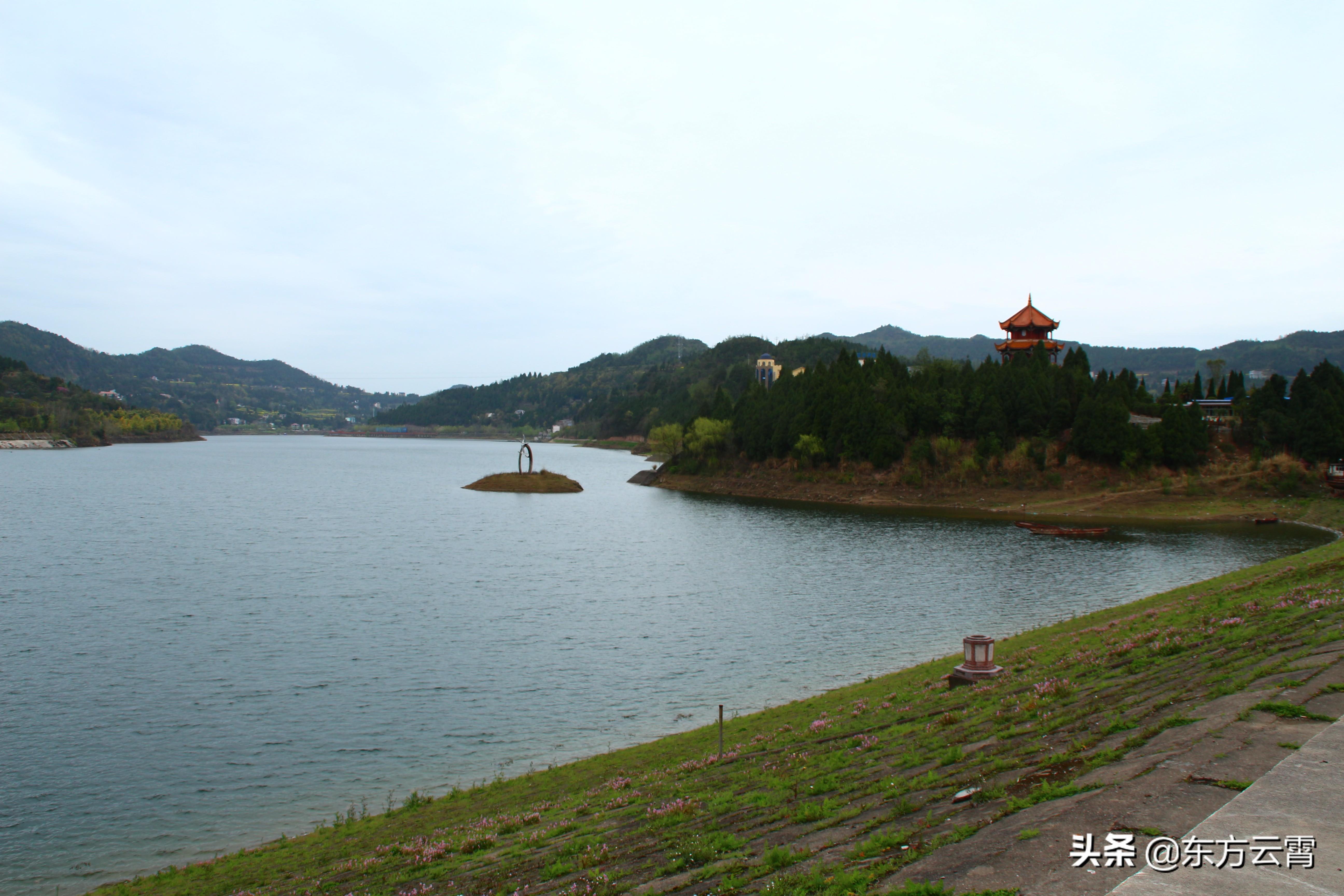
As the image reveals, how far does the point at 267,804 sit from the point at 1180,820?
1871 cm

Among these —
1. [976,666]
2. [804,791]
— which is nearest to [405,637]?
[976,666]

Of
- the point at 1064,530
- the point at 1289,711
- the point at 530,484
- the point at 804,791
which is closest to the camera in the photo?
the point at 1289,711

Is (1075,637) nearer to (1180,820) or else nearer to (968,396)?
(1180,820)

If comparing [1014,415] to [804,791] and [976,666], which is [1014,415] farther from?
[804,791]

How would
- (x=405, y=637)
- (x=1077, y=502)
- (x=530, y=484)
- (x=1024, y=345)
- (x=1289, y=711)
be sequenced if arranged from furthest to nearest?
(x=1024, y=345), (x=530, y=484), (x=1077, y=502), (x=405, y=637), (x=1289, y=711)

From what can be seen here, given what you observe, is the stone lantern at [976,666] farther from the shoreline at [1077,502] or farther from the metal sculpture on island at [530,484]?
the metal sculpture on island at [530,484]

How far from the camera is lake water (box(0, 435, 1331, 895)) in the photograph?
18672 mm

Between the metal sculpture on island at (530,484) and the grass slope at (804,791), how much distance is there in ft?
304

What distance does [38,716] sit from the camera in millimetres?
22797

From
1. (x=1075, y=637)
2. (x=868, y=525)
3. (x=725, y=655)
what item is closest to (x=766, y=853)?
(x=1075, y=637)

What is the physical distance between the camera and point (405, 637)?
32562 millimetres

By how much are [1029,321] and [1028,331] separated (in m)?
1.55

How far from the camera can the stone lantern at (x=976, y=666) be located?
19000 mm

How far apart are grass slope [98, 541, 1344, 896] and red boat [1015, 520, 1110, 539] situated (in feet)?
153
